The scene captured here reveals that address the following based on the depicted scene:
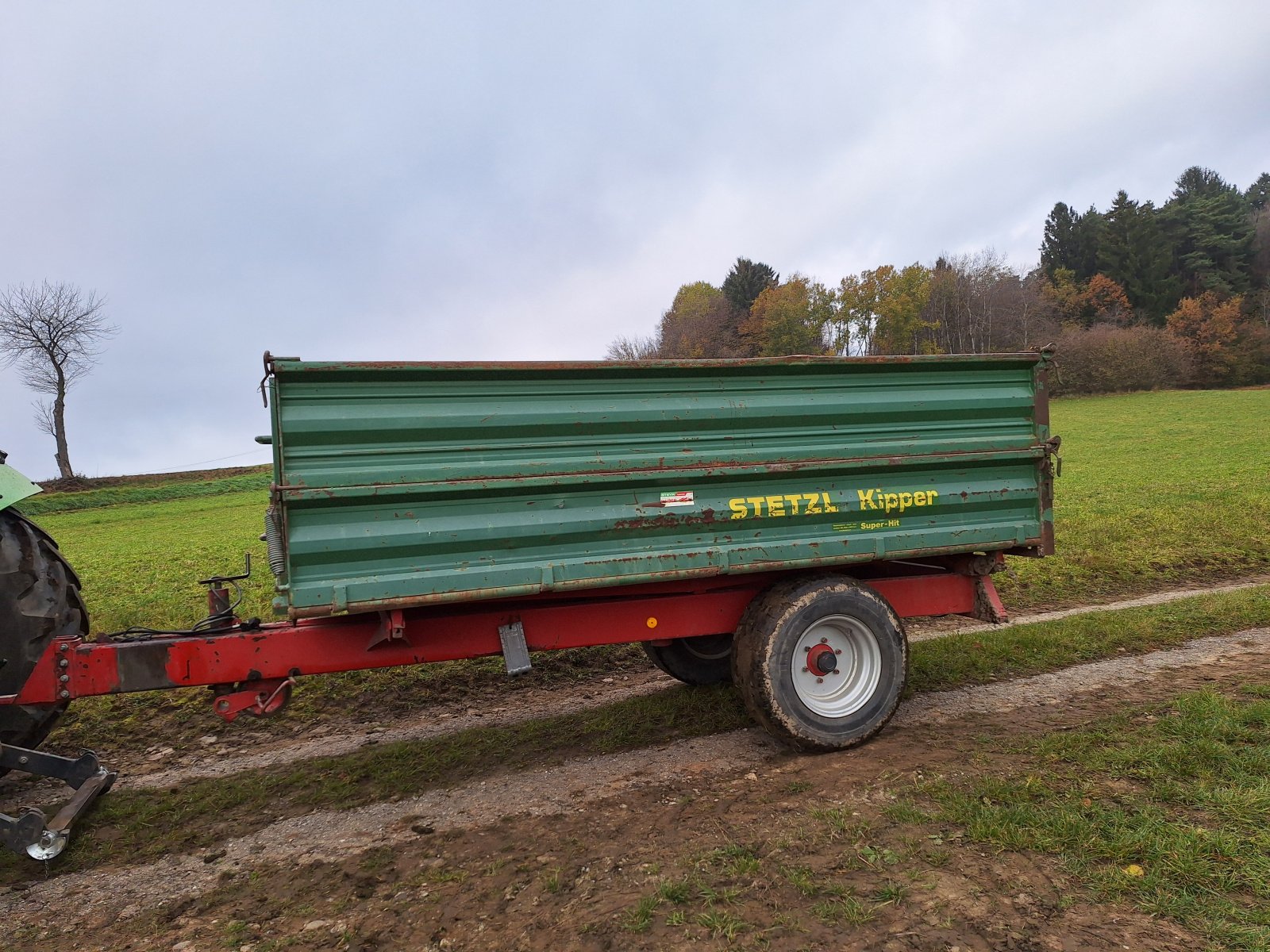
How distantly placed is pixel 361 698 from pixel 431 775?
175 cm

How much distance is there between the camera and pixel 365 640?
12.9 feet

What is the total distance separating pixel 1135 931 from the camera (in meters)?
2.61

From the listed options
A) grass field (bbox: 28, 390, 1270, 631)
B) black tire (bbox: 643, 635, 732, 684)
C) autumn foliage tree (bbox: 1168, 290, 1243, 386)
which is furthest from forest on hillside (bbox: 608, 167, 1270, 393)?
black tire (bbox: 643, 635, 732, 684)

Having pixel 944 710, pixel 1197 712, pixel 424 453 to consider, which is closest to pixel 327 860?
pixel 424 453

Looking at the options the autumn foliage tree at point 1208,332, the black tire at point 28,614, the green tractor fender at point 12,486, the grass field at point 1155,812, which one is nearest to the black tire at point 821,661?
the grass field at point 1155,812

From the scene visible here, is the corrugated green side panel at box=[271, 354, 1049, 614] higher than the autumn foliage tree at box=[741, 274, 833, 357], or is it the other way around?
the autumn foliage tree at box=[741, 274, 833, 357]

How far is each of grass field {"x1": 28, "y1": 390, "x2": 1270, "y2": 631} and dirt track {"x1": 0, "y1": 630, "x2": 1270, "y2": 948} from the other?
4845 millimetres

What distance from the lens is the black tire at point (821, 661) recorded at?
4.24 m

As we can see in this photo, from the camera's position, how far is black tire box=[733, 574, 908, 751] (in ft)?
13.9

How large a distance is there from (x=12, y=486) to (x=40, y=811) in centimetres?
168

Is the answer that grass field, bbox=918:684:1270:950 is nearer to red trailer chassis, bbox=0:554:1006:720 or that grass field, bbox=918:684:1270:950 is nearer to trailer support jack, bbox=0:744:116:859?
red trailer chassis, bbox=0:554:1006:720

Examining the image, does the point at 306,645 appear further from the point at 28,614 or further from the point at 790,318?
the point at 790,318

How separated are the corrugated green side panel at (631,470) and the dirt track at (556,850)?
3.74 ft

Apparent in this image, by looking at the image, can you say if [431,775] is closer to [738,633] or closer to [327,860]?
[327,860]
